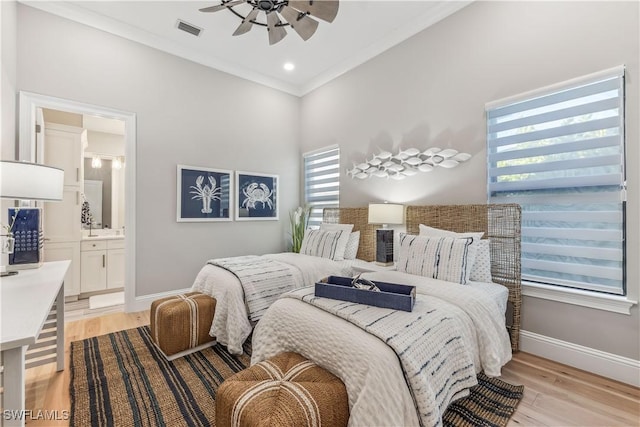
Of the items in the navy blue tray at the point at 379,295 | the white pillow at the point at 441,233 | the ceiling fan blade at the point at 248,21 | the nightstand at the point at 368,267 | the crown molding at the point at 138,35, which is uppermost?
the crown molding at the point at 138,35

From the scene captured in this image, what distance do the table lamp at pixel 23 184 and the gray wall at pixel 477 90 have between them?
3237 millimetres

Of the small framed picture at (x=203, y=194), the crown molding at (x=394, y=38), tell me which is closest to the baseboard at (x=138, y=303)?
the small framed picture at (x=203, y=194)

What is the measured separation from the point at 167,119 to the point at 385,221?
122 inches

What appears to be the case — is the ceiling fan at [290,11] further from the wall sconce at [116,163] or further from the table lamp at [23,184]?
the wall sconce at [116,163]

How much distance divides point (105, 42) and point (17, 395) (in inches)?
151

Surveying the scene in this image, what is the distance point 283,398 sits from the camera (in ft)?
3.96

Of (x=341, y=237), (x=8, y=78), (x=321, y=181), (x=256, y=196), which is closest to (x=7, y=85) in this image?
(x=8, y=78)

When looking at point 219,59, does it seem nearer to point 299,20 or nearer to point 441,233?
point 299,20

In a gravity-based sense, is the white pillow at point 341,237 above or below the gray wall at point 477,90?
below

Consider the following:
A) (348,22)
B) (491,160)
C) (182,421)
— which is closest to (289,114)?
(348,22)

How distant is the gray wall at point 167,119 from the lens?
→ 307 centimetres

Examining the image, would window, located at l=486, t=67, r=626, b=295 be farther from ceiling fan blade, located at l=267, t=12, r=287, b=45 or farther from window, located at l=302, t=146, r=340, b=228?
window, located at l=302, t=146, r=340, b=228

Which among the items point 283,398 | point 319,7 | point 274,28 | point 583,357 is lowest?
point 583,357

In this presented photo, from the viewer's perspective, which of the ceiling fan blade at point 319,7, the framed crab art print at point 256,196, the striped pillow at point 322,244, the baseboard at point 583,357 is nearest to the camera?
the baseboard at point 583,357
